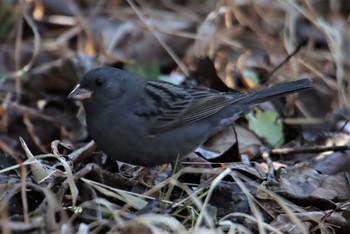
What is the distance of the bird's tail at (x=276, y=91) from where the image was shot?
4207 mm

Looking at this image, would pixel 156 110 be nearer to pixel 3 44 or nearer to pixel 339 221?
pixel 339 221

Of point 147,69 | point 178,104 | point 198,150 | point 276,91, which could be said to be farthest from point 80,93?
point 147,69

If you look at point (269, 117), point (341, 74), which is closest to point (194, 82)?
point (269, 117)

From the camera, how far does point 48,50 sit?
20.9 ft

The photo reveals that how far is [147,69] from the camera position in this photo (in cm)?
553

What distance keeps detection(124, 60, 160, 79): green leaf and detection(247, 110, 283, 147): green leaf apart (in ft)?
3.04

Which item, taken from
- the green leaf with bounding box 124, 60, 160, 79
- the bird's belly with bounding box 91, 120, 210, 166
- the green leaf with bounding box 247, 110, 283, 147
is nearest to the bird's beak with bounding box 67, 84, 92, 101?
the bird's belly with bounding box 91, 120, 210, 166

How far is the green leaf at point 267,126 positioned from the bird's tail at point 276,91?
460mm

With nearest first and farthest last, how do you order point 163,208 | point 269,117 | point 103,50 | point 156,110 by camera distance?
1. point 163,208
2. point 156,110
3. point 269,117
4. point 103,50

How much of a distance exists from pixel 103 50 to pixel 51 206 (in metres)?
2.98

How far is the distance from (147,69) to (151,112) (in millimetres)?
1644

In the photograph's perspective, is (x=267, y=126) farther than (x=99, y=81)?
Yes

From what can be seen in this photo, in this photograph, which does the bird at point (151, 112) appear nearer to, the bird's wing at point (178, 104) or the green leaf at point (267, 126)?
the bird's wing at point (178, 104)

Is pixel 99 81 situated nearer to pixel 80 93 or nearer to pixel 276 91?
pixel 80 93
